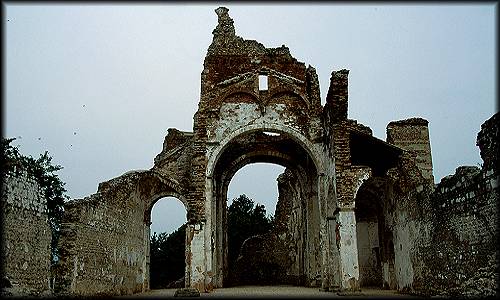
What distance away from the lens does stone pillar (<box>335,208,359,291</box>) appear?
55.6 feet

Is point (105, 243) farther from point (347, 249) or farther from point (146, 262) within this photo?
point (347, 249)

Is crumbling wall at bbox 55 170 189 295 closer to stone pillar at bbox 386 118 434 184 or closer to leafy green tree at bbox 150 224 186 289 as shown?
stone pillar at bbox 386 118 434 184

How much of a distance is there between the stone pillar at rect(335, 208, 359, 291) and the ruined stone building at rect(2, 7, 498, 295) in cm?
3

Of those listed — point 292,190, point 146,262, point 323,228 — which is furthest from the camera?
point 292,190

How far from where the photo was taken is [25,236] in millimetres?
12398

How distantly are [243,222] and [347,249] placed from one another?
2434 cm

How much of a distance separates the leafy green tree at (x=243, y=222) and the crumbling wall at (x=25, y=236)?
75.0 ft

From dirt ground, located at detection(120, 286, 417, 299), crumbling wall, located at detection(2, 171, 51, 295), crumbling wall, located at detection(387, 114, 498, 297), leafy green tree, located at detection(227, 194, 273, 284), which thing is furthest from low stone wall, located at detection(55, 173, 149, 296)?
leafy green tree, located at detection(227, 194, 273, 284)

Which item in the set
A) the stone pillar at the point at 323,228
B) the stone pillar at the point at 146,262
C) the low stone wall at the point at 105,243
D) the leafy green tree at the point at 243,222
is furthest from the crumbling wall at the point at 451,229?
the leafy green tree at the point at 243,222

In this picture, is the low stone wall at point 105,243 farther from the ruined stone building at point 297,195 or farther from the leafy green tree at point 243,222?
the leafy green tree at point 243,222

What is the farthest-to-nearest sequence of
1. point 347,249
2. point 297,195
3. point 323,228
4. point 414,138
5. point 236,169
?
point 297,195 → point 414,138 → point 236,169 → point 323,228 → point 347,249

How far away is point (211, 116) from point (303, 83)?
384cm

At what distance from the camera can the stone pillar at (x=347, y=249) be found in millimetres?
16938

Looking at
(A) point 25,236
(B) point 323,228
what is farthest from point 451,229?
Result: (A) point 25,236
